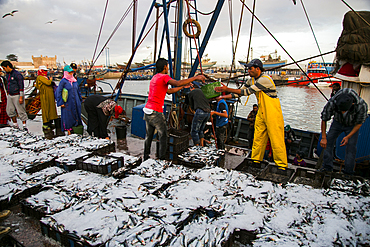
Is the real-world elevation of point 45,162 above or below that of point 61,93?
below

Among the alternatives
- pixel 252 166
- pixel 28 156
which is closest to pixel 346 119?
pixel 252 166

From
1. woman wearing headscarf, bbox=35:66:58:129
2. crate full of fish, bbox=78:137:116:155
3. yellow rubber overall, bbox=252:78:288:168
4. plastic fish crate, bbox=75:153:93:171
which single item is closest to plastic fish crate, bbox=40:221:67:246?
plastic fish crate, bbox=75:153:93:171

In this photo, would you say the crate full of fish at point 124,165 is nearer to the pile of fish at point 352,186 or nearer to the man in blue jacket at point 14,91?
the pile of fish at point 352,186

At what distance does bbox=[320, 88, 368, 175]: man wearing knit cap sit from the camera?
3.53m

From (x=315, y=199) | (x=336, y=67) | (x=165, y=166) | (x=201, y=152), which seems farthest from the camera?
(x=336, y=67)

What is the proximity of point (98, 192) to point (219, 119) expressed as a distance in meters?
3.55

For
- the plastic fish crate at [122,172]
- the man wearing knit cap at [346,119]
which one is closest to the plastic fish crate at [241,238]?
the plastic fish crate at [122,172]

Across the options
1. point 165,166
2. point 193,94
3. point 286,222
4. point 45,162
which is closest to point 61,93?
point 45,162

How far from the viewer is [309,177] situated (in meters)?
3.28

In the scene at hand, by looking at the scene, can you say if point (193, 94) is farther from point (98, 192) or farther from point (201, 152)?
point (98, 192)

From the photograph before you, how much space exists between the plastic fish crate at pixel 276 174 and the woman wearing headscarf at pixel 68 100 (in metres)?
5.06

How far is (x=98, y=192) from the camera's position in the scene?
250cm

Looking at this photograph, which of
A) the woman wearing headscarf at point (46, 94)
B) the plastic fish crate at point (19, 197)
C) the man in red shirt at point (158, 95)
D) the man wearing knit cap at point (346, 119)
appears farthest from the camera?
the woman wearing headscarf at point (46, 94)

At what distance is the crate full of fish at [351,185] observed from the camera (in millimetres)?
2582
